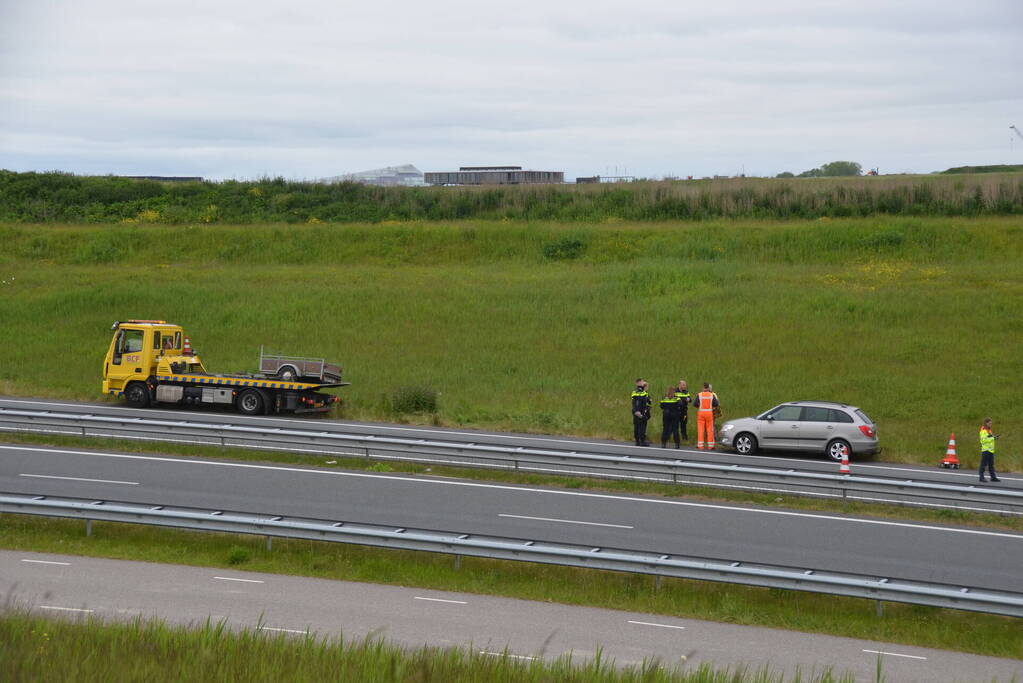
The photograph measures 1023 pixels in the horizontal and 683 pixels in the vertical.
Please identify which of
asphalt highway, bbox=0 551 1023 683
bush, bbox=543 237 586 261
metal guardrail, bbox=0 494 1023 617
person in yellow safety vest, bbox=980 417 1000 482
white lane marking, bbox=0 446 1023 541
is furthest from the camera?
bush, bbox=543 237 586 261

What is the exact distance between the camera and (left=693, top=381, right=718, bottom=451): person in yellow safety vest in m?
23.9

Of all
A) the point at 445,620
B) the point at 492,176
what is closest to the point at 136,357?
the point at 445,620

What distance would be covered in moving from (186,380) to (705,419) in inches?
564

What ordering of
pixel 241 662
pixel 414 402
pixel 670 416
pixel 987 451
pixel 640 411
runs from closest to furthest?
pixel 241 662, pixel 987 451, pixel 640 411, pixel 670 416, pixel 414 402

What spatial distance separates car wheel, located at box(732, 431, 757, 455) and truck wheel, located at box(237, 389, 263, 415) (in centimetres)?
1283

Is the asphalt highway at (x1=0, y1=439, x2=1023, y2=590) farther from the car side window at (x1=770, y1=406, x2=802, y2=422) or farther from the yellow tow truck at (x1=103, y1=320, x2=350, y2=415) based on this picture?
the yellow tow truck at (x1=103, y1=320, x2=350, y2=415)

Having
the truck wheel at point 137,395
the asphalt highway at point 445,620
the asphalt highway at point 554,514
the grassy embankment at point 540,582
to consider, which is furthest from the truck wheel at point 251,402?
the asphalt highway at point 445,620

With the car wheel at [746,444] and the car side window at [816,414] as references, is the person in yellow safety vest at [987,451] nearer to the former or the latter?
the car side window at [816,414]

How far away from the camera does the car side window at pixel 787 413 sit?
23.4 meters

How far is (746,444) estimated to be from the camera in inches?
928

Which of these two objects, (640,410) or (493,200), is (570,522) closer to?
(640,410)

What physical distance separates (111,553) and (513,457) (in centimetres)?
813

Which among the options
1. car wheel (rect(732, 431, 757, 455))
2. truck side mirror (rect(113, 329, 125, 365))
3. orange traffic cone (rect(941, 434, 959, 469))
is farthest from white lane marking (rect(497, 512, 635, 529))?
truck side mirror (rect(113, 329, 125, 365))

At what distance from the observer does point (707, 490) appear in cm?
1761
